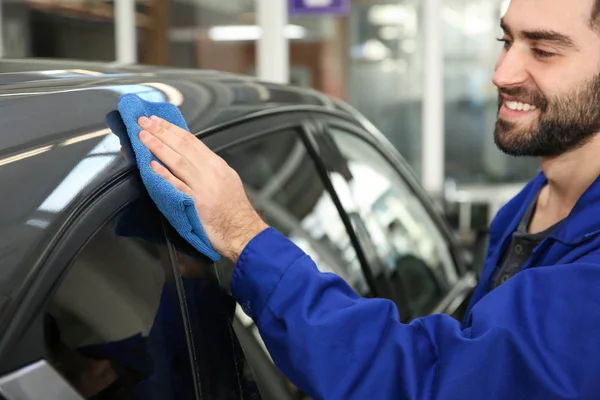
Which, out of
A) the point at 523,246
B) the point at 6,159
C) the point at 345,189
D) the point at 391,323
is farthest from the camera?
the point at 345,189

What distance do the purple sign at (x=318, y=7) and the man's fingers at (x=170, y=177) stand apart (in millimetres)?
6113

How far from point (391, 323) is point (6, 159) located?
623 millimetres

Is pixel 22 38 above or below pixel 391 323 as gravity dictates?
above

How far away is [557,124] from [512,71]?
0.42 ft

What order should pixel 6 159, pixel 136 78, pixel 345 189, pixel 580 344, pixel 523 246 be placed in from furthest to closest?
pixel 345 189 < pixel 523 246 < pixel 136 78 < pixel 580 344 < pixel 6 159

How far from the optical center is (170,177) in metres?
1.18

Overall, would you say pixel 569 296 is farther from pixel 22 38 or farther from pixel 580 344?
pixel 22 38

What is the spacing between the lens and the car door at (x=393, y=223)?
6.53ft

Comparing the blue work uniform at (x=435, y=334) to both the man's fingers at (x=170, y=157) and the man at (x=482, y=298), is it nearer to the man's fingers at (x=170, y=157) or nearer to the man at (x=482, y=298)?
the man at (x=482, y=298)

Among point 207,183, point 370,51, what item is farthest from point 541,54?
point 370,51

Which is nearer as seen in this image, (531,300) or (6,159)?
(6,159)

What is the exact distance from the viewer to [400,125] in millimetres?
7879

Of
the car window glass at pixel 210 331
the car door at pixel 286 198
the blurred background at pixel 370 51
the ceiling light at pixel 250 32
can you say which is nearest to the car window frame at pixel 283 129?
the car door at pixel 286 198

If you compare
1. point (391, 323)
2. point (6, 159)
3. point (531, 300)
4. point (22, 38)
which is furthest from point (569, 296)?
point (22, 38)
